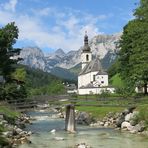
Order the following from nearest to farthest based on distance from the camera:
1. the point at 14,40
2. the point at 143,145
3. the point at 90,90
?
the point at 143,145, the point at 14,40, the point at 90,90

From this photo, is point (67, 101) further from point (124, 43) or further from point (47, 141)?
point (124, 43)

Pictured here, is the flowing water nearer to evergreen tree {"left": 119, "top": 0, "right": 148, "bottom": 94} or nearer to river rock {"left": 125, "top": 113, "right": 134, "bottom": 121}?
river rock {"left": 125, "top": 113, "right": 134, "bottom": 121}

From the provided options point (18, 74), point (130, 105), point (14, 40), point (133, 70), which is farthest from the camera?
point (18, 74)

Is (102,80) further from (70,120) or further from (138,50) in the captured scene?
(70,120)

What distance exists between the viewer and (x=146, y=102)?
5981 cm

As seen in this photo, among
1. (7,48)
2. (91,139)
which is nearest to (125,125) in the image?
(91,139)

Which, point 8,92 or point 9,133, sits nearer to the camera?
point 9,133

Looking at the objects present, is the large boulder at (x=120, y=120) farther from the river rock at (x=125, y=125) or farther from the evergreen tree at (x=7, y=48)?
the evergreen tree at (x=7, y=48)

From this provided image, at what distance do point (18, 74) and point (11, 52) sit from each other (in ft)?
134

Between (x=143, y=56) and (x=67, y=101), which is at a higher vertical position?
(x=143, y=56)

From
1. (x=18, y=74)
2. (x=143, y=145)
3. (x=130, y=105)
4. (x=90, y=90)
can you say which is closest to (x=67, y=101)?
(x=130, y=105)

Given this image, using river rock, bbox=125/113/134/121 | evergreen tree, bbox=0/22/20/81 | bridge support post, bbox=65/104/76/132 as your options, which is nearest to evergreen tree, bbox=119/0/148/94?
river rock, bbox=125/113/134/121

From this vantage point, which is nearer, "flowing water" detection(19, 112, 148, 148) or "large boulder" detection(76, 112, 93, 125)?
"flowing water" detection(19, 112, 148, 148)

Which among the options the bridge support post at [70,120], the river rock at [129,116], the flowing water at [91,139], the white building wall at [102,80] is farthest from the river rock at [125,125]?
the white building wall at [102,80]
